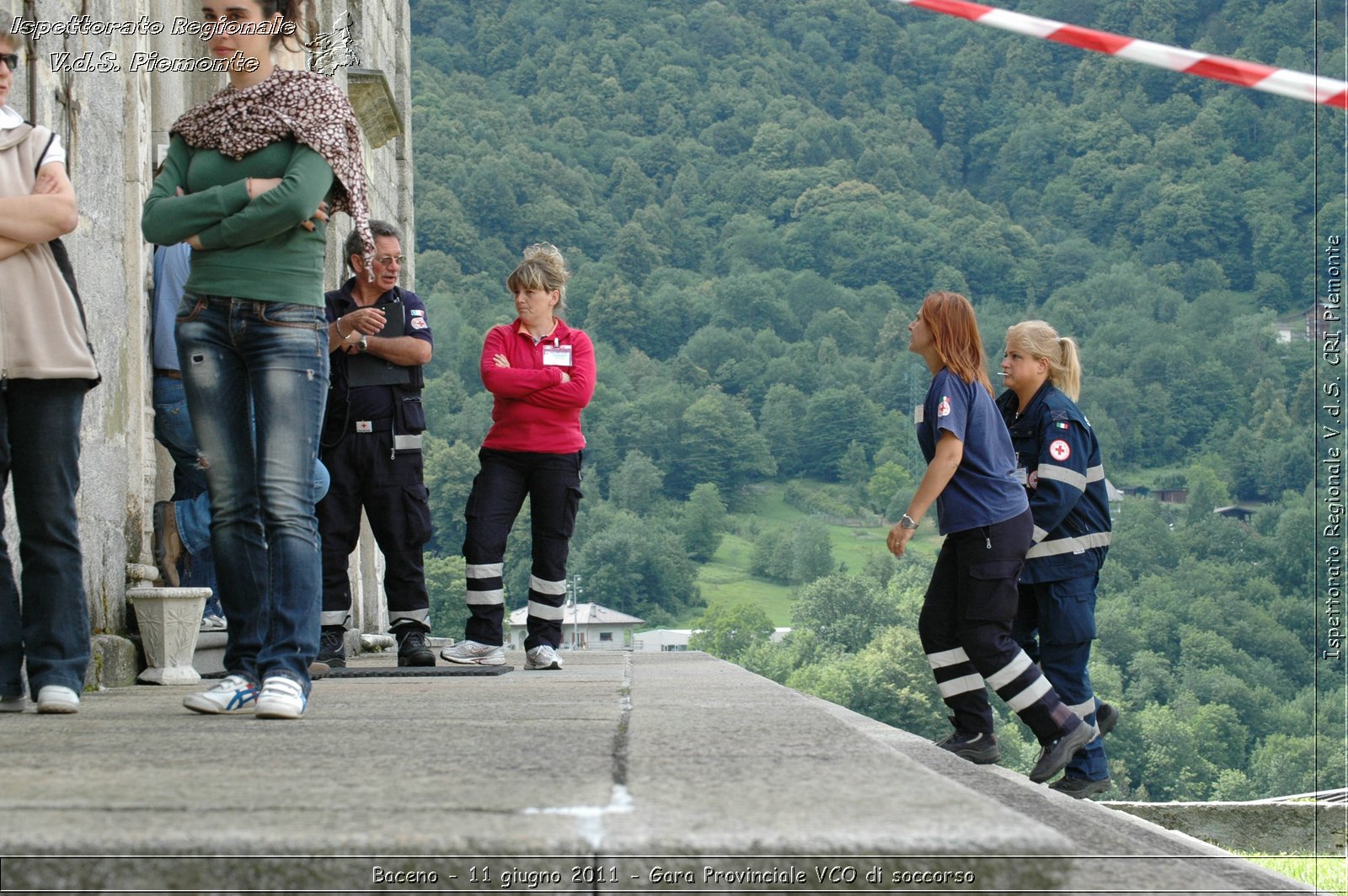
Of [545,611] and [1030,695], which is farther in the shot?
[545,611]

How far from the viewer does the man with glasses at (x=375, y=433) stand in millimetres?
6605

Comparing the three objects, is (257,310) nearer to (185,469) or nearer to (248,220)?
(248,220)

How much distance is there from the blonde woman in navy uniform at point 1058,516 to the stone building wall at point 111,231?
3.00 meters

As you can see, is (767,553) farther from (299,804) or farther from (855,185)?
(299,804)

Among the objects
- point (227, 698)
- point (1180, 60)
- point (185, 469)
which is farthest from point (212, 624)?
point (1180, 60)

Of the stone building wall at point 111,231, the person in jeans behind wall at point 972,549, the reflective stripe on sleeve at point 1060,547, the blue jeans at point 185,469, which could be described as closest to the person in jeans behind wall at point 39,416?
the stone building wall at point 111,231

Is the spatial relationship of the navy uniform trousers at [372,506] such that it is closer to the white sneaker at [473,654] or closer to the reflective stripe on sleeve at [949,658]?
the white sneaker at [473,654]

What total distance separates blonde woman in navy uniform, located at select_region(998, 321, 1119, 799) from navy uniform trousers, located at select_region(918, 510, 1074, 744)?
0.53 meters

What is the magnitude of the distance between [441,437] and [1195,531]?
43.2 metres

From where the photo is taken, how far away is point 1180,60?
4203 mm

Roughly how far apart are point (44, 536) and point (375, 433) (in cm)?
266

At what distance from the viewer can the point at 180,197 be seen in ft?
12.9

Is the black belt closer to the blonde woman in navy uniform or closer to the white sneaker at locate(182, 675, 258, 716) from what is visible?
the blonde woman in navy uniform

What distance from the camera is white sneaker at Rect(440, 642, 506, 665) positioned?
6.84 meters
